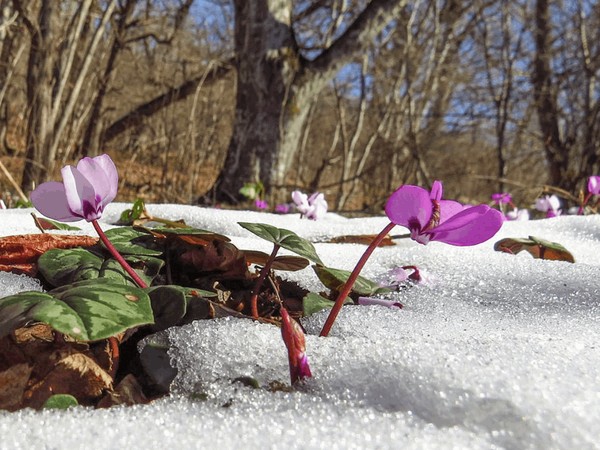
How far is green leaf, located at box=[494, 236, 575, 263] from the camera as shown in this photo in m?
1.51

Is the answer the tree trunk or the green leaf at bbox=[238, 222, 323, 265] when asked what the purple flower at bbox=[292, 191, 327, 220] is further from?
the tree trunk

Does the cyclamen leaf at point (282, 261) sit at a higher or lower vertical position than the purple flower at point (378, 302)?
higher

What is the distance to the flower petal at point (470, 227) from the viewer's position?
0.81 meters

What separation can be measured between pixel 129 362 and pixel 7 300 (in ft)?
0.62

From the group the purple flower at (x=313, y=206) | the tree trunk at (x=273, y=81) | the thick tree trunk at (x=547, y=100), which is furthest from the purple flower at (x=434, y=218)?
the thick tree trunk at (x=547, y=100)

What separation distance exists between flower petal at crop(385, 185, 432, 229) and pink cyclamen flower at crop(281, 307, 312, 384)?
210mm

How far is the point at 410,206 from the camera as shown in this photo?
829 millimetres

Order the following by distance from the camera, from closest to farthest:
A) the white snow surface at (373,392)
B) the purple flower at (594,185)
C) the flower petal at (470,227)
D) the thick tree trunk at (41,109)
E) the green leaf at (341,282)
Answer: the white snow surface at (373,392)
the flower petal at (470,227)
the green leaf at (341,282)
the purple flower at (594,185)
the thick tree trunk at (41,109)

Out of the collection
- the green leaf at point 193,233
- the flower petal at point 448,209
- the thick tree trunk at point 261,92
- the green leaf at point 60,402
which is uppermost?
the thick tree trunk at point 261,92

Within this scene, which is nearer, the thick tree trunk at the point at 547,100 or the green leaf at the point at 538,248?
the green leaf at the point at 538,248

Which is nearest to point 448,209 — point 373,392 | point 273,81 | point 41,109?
point 373,392

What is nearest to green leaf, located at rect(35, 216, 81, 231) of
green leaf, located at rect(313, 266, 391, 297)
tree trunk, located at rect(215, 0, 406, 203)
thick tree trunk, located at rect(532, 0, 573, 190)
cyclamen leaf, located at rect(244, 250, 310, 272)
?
cyclamen leaf, located at rect(244, 250, 310, 272)

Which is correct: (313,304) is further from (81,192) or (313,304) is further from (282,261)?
(81,192)

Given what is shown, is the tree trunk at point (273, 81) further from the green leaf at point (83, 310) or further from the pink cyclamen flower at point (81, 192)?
the green leaf at point (83, 310)
